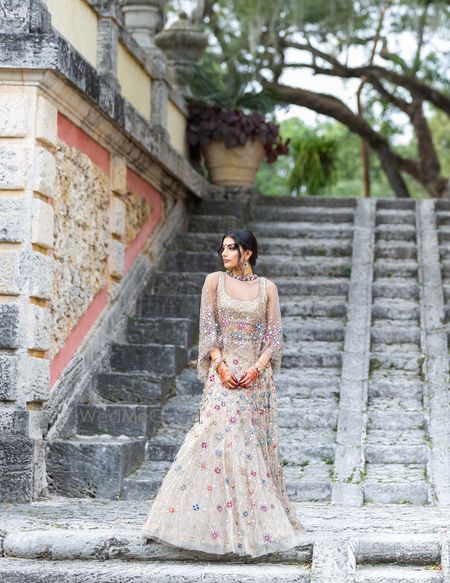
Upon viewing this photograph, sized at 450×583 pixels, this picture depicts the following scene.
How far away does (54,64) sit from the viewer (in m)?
7.44

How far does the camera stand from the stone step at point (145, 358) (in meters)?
9.29

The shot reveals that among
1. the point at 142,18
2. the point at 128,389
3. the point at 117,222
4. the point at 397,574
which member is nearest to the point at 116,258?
the point at 117,222

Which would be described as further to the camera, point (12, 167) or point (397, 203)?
point (397, 203)

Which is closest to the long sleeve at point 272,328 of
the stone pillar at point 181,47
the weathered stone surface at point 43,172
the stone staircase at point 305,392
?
the stone staircase at point 305,392

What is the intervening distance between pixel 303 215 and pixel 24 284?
5.47 metres

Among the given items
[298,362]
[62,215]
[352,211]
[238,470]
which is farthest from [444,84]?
[238,470]

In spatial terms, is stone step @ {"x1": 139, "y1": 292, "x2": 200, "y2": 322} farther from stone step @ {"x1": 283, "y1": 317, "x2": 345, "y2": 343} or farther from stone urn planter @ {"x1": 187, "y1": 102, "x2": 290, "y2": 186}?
stone urn planter @ {"x1": 187, "y1": 102, "x2": 290, "y2": 186}

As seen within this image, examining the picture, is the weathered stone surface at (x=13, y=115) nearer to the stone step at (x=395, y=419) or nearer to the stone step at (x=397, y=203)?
the stone step at (x=395, y=419)

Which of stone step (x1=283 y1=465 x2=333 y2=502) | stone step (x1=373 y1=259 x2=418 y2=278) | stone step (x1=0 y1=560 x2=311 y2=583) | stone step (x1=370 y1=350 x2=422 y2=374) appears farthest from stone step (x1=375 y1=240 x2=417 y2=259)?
stone step (x1=0 y1=560 x2=311 y2=583)

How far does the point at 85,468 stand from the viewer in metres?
7.70

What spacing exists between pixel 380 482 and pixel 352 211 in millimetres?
5331

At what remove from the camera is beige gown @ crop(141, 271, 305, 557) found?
5.79 meters

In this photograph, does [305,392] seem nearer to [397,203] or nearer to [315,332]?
[315,332]

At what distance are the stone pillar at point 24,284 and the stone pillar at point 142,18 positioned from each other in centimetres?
414
